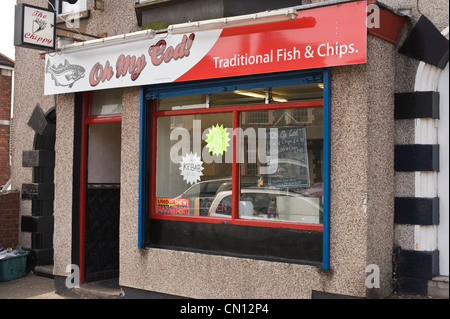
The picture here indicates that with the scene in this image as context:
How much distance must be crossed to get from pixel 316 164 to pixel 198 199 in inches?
71.0

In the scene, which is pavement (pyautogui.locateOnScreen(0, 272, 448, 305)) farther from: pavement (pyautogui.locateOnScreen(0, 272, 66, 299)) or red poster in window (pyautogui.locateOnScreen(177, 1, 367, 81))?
red poster in window (pyautogui.locateOnScreen(177, 1, 367, 81))

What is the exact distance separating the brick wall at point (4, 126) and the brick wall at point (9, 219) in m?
4.79

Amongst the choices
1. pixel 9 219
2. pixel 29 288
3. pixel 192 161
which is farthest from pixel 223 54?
pixel 9 219

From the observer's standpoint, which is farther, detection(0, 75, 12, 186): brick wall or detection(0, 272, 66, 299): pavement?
detection(0, 75, 12, 186): brick wall

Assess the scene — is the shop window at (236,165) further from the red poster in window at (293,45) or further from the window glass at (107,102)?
the window glass at (107,102)

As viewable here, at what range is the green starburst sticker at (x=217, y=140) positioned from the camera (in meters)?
6.93

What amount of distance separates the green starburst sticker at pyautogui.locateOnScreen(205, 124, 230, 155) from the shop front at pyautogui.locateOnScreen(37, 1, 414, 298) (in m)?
0.02

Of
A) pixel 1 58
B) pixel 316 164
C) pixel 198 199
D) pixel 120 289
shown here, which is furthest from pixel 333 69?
pixel 1 58

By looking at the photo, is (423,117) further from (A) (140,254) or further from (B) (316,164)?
(A) (140,254)

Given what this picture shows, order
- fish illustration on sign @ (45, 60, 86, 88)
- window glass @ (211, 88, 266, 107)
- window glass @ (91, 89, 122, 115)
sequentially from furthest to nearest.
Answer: window glass @ (91, 89, 122, 115) < fish illustration on sign @ (45, 60, 86, 88) < window glass @ (211, 88, 266, 107)

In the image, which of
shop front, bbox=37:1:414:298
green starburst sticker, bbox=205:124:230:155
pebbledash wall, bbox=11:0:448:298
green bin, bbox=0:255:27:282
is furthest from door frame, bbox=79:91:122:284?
green starburst sticker, bbox=205:124:230:155

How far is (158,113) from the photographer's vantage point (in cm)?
752

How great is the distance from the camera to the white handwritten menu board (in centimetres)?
628

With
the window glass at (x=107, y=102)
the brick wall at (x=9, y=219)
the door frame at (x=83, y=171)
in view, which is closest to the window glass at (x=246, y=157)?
the window glass at (x=107, y=102)
